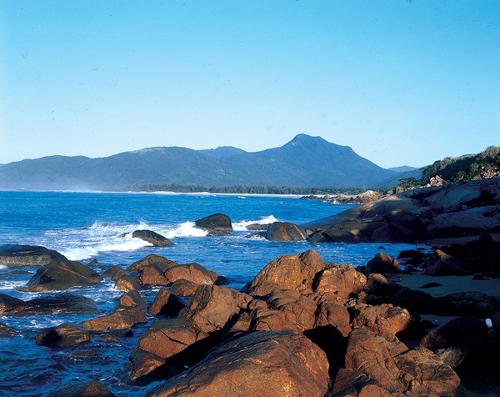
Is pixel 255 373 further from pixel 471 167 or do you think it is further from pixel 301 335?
pixel 471 167

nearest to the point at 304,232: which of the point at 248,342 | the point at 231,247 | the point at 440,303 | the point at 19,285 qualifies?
the point at 231,247

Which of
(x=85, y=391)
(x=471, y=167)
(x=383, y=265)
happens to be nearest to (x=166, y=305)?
(x=85, y=391)

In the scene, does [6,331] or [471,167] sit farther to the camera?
[471,167]

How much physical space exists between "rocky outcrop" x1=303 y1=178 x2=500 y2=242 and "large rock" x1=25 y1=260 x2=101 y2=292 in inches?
827

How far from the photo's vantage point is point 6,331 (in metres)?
13.1

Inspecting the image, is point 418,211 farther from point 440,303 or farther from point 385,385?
point 385,385

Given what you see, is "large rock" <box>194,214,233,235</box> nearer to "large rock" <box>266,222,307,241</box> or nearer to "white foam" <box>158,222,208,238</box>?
"white foam" <box>158,222,208,238</box>

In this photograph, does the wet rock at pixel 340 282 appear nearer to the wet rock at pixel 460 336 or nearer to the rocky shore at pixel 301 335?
the rocky shore at pixel 301 335

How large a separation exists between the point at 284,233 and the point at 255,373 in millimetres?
32031

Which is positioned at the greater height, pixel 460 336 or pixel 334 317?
pixel 334 317

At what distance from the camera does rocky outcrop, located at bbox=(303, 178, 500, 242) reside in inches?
1399

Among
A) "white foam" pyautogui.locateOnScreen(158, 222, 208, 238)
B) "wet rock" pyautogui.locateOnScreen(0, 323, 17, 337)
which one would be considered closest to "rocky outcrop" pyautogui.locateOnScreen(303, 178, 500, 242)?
"white foam" pyautogui.locateOnScreen(158, 222, 208, 238)

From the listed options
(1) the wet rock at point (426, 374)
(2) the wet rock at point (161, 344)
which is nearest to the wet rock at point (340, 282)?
(2) the wet rock at point (161, 344)

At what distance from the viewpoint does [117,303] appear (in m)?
16.4
